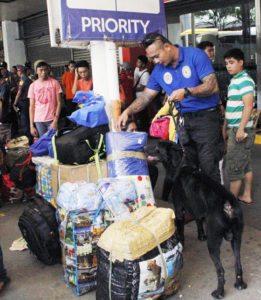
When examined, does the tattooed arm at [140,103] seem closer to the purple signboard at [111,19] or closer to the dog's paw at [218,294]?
the purple signboard at [111,19]

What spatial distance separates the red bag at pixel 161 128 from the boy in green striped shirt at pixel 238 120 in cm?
67

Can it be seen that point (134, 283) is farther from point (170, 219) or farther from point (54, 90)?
A: point (54, 90)

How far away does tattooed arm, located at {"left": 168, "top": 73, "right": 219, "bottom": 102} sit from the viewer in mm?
3420

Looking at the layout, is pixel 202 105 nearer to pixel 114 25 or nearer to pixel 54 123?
pixel 114 25

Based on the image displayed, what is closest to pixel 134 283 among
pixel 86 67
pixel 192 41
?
pixel 86 67

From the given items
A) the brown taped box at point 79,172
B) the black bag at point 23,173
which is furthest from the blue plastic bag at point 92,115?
the black bag at point 23,173

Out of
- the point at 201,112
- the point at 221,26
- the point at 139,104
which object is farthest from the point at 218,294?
the point at 221,26

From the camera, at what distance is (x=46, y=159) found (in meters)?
4.34

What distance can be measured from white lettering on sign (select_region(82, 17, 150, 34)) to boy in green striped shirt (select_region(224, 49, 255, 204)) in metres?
1.06

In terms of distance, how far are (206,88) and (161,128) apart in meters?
1.29

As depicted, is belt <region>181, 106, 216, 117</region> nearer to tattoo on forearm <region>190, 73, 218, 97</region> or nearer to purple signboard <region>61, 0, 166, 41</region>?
tattoo on forearm <region>190, 73, 218, 97</region>

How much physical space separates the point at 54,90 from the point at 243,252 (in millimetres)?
3904

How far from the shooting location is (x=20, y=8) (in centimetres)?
1390

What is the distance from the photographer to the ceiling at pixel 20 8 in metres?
13.0
